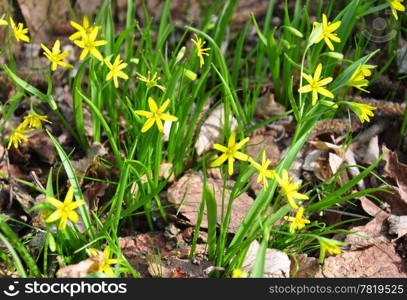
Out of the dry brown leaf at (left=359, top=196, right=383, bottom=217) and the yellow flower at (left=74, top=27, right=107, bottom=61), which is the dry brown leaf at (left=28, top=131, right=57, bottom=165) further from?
the dry brown leaf at (left=359, top=196, right=383, bottom=217)

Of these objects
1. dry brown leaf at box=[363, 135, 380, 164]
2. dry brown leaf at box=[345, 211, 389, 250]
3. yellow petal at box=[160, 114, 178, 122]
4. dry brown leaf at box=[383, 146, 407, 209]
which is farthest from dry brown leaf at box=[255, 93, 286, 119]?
yellow petal at box=[160, 114, 178, 122]

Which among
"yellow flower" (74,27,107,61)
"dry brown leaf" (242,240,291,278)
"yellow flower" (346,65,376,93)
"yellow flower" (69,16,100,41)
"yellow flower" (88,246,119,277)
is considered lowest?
"dry brown leaf" (242,240,291,278)

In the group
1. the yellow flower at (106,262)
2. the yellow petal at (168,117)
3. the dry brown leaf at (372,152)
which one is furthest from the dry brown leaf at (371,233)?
the yellow flower at (106,262)

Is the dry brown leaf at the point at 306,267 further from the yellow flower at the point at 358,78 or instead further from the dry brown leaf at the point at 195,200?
the yellow flower at the point at 358,78

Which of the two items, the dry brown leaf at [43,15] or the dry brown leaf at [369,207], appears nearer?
the dry brown leaf at [369,207]

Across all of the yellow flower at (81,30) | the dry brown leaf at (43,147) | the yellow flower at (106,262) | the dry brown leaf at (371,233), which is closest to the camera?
the yellow flower at (106,262)

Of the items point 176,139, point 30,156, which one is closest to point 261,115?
point 176,139

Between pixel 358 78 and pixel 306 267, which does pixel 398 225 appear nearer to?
pixel 306 267

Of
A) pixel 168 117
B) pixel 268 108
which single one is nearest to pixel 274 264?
pixel 168 117
